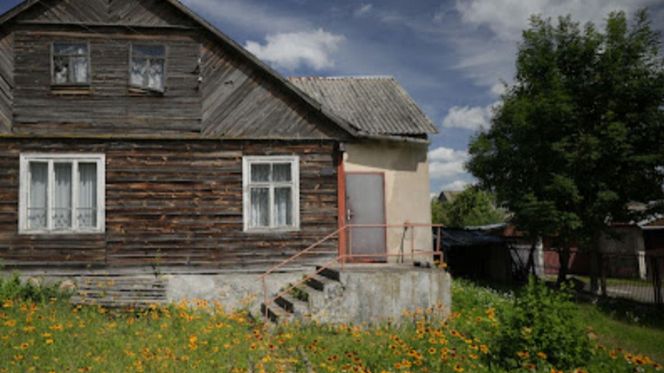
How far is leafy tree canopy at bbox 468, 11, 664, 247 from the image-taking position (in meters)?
13.4

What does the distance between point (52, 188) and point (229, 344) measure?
18.8 ft

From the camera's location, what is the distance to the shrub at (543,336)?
19.5ft

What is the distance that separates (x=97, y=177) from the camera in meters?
10.2

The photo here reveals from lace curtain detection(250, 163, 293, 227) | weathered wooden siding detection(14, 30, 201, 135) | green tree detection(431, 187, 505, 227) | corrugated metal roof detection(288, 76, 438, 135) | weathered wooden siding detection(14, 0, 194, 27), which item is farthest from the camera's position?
green tree detection(431, 187, 505, 227)

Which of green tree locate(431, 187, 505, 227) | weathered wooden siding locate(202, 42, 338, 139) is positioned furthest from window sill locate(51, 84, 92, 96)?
green tree locate(431, 187, 505, 227)

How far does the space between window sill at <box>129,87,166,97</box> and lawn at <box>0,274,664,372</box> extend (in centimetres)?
432

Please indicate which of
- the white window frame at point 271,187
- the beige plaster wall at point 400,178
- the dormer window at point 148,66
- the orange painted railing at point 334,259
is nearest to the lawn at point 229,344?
the orange painted railing at point 334,259

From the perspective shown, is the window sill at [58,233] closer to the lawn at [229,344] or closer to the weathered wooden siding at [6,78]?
the lawn at [229,344]

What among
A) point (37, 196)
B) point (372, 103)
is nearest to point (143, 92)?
point (37, 196)

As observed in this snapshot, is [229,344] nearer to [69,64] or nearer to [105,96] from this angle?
[105,96]

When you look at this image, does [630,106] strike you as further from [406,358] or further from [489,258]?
[406,358]

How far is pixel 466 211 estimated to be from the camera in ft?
122

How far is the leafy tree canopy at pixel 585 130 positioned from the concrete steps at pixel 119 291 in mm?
10013

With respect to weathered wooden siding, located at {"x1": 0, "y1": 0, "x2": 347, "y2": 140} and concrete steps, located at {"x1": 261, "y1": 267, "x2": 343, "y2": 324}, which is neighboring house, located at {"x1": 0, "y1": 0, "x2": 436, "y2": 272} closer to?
weathered wooden siding, located at {"x1": 0, "y1": 0, "x2": 347, "y2": 140}
